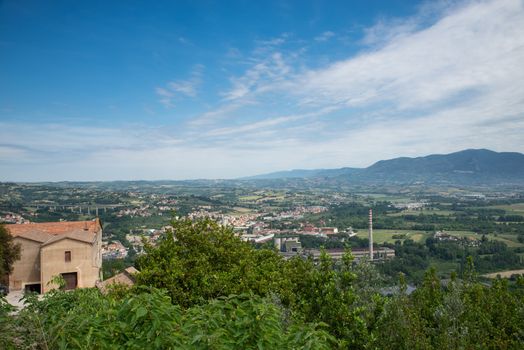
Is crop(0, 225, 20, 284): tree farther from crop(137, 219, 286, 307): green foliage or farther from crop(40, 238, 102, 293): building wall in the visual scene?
crop(137, 219, 286, 307): green foliage

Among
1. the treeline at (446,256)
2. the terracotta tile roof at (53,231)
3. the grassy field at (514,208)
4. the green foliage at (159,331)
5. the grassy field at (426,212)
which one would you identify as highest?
the green foliage at (159,331)

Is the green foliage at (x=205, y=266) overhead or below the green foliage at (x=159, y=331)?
below

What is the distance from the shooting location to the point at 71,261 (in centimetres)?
2231

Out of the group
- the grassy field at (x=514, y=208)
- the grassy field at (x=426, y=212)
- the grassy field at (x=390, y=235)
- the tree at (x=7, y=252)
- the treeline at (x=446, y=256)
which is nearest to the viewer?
the tree at (x=7, y=252)

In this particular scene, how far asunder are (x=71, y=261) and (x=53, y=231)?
5.37 metres

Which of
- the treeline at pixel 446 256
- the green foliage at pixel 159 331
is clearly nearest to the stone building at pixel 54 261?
the green foliage at pixel 159 331

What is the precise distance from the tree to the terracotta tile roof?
1726mm

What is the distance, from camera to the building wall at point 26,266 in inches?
878

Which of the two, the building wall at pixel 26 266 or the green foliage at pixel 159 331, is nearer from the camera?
the green foliage at pixel 159 331

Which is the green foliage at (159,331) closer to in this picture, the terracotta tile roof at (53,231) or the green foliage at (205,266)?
the green foliage at (205,266)

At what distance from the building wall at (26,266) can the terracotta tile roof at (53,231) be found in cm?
40

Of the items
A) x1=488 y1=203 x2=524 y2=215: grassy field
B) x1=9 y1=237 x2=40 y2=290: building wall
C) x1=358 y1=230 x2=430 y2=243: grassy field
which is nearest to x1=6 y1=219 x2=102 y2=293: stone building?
x1=9 y1=237 x2=40 y2=290: building wall

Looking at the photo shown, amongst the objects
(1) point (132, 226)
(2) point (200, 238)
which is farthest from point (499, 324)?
(1) point (132, 226)

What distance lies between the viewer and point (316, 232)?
74.7 m
